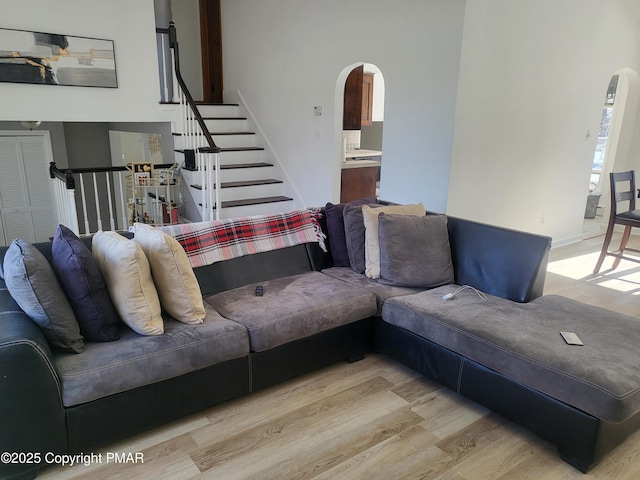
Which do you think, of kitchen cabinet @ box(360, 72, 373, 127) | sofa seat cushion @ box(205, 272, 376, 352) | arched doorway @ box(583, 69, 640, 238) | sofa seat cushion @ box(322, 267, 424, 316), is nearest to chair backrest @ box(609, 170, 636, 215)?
arched doorway @ box(583, 69, 640, 238)

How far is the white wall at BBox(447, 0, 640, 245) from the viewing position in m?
4.02

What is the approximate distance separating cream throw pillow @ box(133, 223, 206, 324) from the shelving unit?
2944 millimetres

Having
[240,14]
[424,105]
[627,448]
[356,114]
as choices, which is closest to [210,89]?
[240,14]

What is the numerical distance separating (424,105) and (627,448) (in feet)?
9.79

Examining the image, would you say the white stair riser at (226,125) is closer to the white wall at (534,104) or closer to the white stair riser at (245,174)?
the white stair riser at (245,174)

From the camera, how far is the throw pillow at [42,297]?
1822 millimetres

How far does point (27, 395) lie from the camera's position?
1.71 m

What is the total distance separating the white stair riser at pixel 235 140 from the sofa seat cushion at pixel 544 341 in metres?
4.19

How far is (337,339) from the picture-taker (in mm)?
2646

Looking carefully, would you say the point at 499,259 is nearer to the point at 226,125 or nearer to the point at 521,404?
the point at 521,404

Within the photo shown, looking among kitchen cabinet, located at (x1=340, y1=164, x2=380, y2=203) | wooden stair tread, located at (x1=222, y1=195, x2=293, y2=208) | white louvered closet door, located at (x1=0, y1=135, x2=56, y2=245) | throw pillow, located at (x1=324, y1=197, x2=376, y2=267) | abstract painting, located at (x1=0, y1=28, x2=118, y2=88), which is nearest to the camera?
throw pillow, located at (x1=324, y1=197, x2=376, y2=267)

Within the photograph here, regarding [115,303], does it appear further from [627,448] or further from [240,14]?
[240,14]

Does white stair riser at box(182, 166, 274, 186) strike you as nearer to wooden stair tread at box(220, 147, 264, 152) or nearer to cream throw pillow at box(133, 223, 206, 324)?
wooden stair tread at box(220, 147, 264, 152)

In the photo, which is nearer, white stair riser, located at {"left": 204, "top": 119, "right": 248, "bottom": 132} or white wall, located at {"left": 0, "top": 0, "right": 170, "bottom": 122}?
white wall, located at {"left": 0, "top": 0, "right": 170, "bottom": 122}
